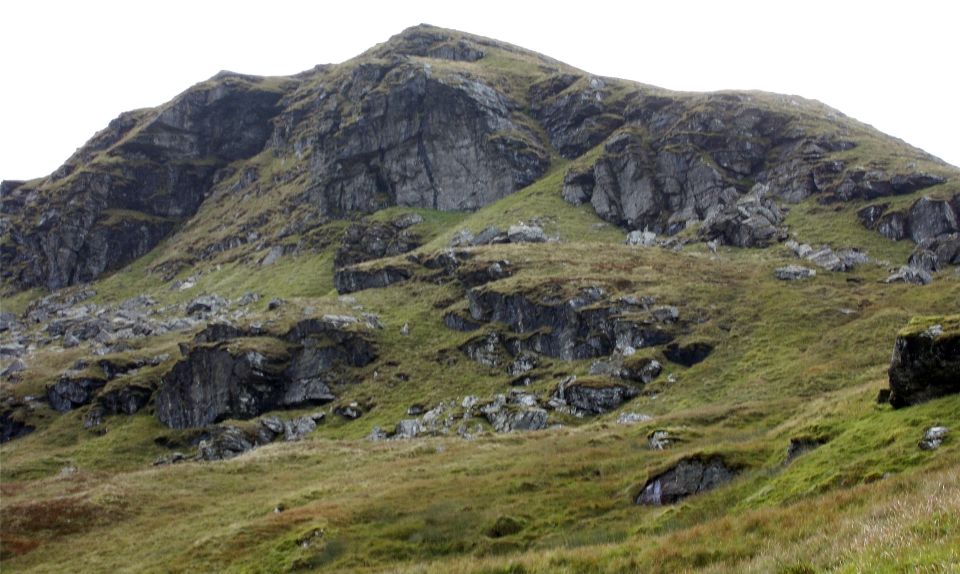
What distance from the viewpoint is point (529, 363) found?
86.8 meters

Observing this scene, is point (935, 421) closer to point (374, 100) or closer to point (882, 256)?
point (882, 256)

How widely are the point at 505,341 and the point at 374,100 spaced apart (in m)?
127

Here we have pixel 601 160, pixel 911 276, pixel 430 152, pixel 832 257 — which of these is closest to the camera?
pixel 911 276

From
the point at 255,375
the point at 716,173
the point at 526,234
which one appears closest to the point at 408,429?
the point at 255,375

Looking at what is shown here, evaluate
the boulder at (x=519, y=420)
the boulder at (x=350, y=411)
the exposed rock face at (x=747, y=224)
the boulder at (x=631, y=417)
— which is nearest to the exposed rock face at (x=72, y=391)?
the boulder at (x=350, y=411)

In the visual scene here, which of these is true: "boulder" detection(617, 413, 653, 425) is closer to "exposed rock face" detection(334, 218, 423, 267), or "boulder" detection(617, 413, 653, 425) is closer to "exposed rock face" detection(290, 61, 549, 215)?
"exposed rock face" detection(334, 218, 423, 267)

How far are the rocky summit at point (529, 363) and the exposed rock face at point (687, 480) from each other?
0.16 metres

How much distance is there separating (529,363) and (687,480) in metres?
58.5

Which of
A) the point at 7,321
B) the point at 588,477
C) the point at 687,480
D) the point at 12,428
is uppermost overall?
the point at 687,480

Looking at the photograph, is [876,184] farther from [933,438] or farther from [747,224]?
[933,438]

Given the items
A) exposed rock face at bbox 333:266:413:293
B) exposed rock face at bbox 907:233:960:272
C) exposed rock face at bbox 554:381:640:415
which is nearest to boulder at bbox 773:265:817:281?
exposed rock face at bbox 907:233:960:272

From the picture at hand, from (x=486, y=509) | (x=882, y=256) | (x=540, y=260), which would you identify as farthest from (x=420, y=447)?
(x=882, y=256)

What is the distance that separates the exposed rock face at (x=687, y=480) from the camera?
27.9 m

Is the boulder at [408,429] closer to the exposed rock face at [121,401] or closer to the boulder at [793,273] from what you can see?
the exposed rock face at [121,401]
